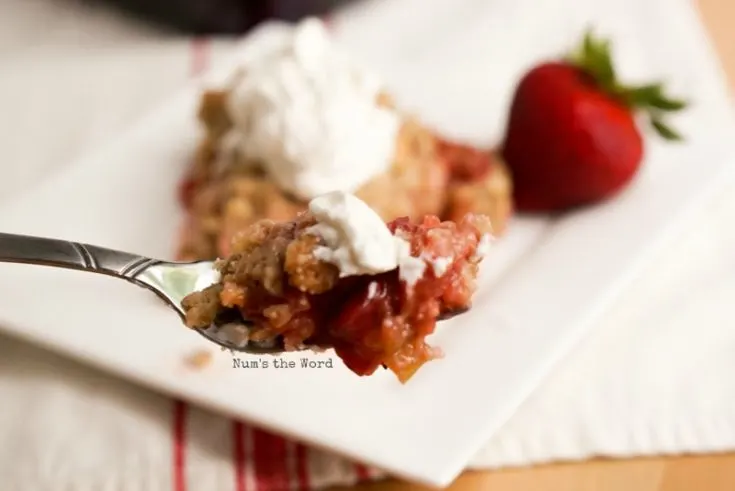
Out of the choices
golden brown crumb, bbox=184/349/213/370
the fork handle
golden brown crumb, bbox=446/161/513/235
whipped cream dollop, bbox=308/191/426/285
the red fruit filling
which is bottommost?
golden brown crumb, bbox=184/349/213/370

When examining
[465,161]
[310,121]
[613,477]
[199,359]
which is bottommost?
[613,477]

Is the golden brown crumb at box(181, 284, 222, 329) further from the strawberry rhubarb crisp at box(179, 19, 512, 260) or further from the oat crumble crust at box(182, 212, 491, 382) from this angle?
the strawberry rhubarb crisp at box(179, 19, 512, 260)

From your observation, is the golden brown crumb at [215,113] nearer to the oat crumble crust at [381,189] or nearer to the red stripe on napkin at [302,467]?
the oat crumble crust at [381,189]

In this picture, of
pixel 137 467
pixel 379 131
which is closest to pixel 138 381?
pixel 137 467

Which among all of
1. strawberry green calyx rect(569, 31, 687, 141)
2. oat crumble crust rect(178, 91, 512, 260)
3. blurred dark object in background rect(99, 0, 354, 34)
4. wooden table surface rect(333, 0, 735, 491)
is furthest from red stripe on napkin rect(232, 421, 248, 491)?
blurred dark object in background rect(99, 0, 354, 34)

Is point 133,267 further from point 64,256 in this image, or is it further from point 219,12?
point 219,12

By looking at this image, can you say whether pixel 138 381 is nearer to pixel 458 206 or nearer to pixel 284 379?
pixel 284 379

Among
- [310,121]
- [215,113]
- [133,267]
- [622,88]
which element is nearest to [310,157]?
[310,121]
